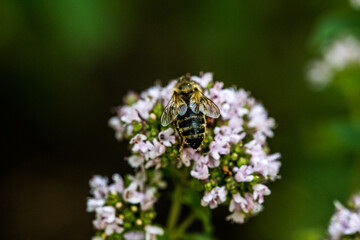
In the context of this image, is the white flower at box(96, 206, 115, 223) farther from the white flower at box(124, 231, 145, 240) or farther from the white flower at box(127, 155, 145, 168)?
the white flower at box(127, 155, 145, 168)

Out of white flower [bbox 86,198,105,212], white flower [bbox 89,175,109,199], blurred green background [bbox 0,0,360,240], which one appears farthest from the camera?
blurred green background [bbox 0,0,360,240]

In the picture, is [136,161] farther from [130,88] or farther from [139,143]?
[130,88]

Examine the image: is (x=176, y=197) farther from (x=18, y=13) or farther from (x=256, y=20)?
(x=256, y=20)

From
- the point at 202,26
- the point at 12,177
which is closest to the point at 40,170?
the point at 12,177

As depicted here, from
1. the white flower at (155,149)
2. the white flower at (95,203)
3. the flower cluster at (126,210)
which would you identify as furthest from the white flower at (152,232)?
the white flower at (155,149)

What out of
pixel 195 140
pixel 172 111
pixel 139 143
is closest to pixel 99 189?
pixel 139 143

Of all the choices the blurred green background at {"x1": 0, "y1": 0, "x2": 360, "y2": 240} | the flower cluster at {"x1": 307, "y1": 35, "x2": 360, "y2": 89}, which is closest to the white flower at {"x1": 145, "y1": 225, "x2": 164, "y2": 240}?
the blurred green background at {"x1": 0, "y1": 0, "x2": 360, "y2": 240}
